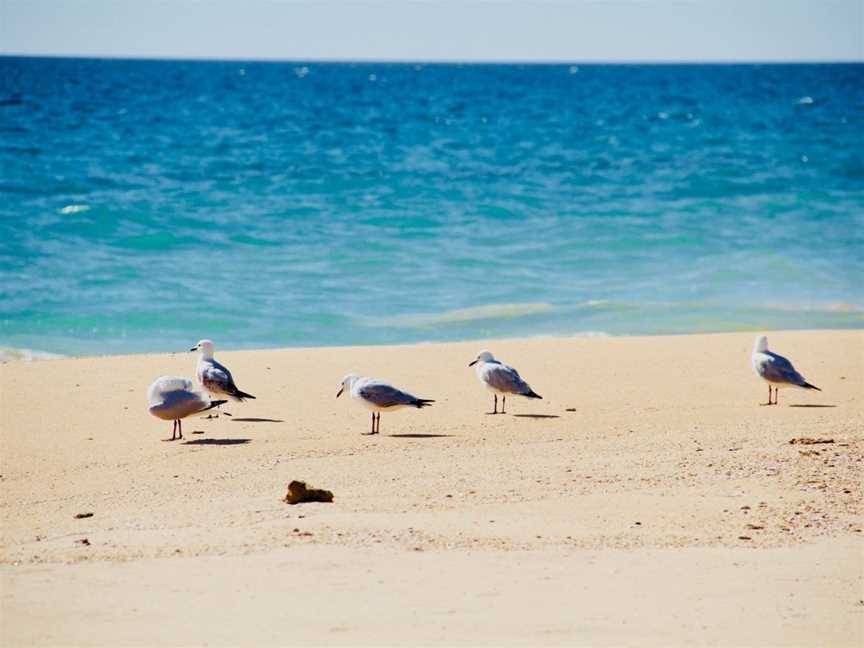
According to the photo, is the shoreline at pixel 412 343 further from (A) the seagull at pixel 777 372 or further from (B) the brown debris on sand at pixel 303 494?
(B) the brown debris on sand at pixel 303 494

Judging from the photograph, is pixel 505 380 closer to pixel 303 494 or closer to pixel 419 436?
pixel 419 436

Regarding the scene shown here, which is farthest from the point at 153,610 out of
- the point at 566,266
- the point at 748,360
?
the point at 566,266

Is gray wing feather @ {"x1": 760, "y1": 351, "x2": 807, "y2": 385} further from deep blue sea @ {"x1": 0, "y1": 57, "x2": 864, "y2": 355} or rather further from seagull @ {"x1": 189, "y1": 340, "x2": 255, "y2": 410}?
deep blue sea @ {"x1": 0, "y1": 57, "x2": 864, "y2": 355}

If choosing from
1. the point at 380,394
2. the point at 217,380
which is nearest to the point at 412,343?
the point at 217,380

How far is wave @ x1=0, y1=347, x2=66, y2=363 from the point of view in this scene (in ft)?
45.8

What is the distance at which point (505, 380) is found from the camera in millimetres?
10383

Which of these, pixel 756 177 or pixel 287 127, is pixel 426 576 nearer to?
pixel 756 177

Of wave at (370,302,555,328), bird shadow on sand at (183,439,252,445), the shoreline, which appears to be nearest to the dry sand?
bird shadow on sand at (183,439,252,445)

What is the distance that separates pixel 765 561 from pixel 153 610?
3.12m

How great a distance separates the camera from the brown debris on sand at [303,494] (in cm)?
729

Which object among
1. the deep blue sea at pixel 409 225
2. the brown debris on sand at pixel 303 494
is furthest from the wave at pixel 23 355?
the brown debris on sand at pixel 303 494

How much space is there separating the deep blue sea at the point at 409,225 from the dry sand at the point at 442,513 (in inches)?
176

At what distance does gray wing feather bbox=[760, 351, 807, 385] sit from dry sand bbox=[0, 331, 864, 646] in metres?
0.26

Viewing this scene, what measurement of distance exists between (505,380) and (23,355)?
6.63m
